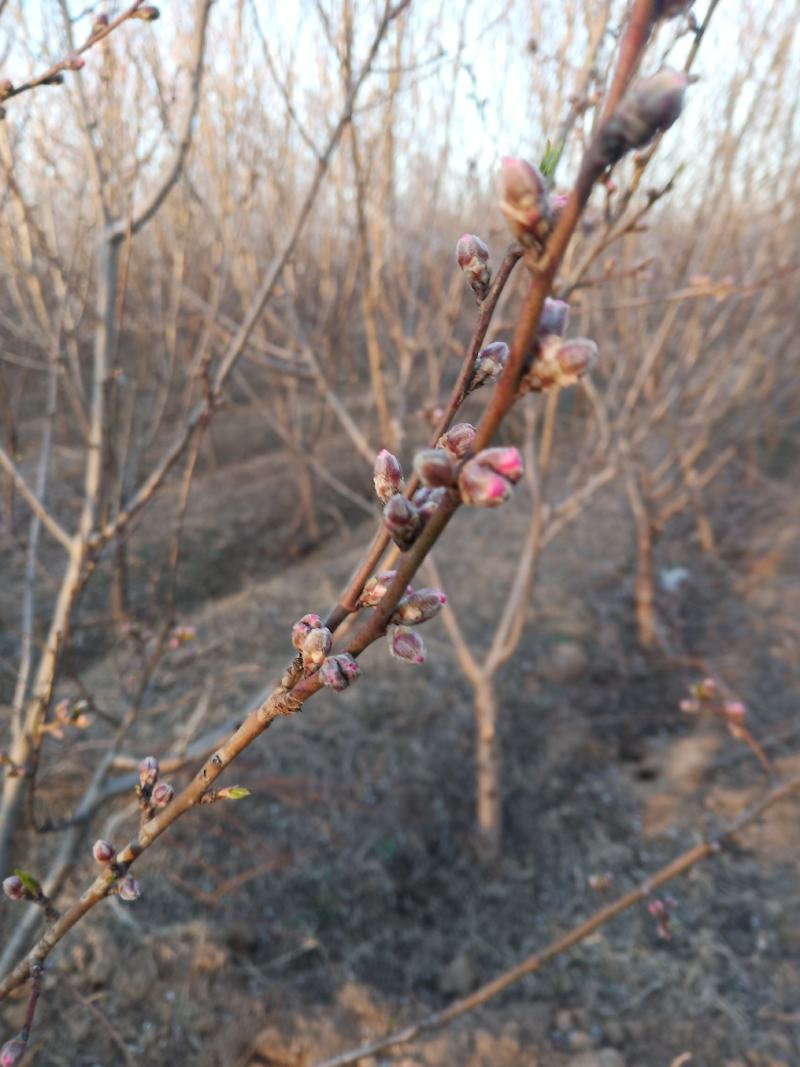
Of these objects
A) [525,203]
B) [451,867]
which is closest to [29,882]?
[525,203]

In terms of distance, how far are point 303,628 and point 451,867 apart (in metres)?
3.67

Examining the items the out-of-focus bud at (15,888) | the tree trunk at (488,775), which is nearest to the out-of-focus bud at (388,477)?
the out-of-focus bud at (15,888)

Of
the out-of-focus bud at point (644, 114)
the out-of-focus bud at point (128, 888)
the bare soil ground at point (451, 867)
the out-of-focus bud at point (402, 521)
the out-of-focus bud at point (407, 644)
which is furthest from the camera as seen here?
the bare soil ground at point (451, 867)

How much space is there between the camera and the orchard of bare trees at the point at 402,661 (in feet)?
4.50

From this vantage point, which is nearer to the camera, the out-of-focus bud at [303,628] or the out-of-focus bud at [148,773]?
the out-of-focus bud at [303,628]

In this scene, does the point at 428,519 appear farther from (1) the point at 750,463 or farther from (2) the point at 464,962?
(1) the point at 750,463

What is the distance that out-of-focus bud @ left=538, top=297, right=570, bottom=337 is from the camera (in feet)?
1.47

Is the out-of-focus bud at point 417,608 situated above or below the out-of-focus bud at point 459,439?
below

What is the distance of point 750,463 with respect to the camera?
8.48 metres

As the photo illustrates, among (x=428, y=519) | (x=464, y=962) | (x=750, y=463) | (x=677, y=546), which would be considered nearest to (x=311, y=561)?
(x=677, y=546)

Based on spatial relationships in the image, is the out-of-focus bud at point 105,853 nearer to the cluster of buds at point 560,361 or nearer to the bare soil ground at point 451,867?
the cluster of buds at point 560,361

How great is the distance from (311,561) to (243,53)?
4.59 m

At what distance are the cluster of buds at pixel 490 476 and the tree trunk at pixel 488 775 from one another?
3.19 m

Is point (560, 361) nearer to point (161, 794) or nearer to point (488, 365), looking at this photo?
point (488, 365)
